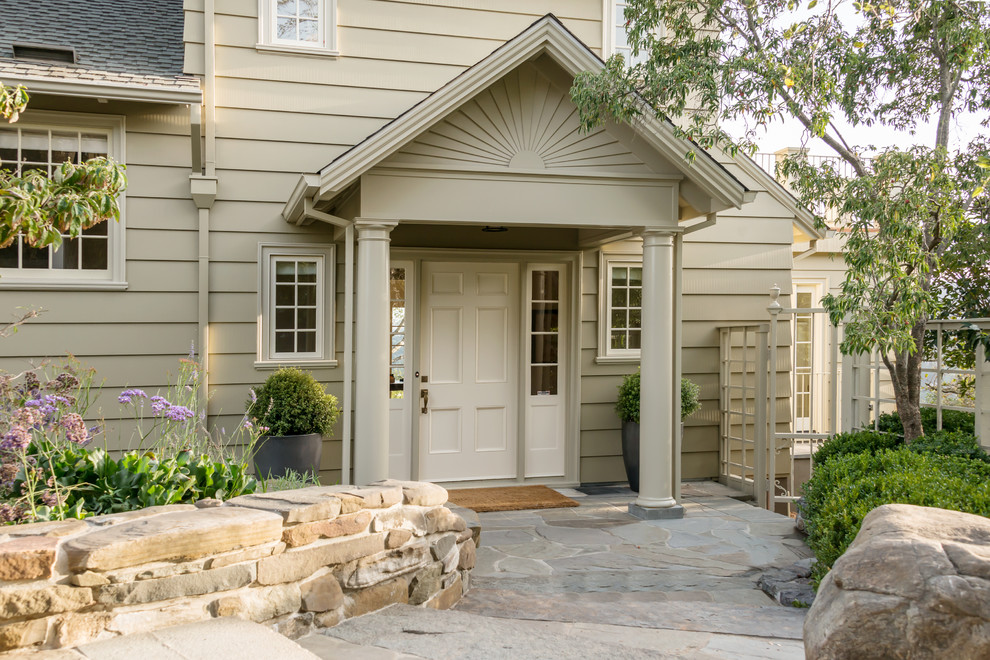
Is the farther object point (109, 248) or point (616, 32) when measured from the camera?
point (616, 32)

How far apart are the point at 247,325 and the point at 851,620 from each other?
19.3 feet

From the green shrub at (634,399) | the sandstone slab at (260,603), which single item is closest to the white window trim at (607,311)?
the green shrub at (634,399)

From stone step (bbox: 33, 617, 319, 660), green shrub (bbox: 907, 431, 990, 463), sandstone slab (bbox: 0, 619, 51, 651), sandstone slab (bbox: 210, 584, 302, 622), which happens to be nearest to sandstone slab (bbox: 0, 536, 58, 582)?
sandstone slab (bbox: 0, 619, 51, 651)

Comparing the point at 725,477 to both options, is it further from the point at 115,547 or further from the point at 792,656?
the point at 115,547

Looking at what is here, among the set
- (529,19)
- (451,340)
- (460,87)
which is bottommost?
(451,340)

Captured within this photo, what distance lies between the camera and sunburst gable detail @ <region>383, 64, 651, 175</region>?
21.2ft

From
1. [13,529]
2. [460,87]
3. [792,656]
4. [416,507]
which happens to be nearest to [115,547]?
[13,529]

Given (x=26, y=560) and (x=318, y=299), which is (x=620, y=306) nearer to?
(x=318, y=299)

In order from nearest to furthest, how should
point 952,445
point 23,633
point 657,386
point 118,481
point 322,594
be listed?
point 23,633 → point 322,594 → point 118,481 → point 952,445 → point 657,386

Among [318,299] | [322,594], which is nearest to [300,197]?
[318,299]

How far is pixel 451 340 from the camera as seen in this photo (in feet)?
27.3

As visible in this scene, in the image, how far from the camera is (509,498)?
7.75 meters

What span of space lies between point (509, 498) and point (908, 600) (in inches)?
203

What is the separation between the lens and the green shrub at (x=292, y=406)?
6.93 m
